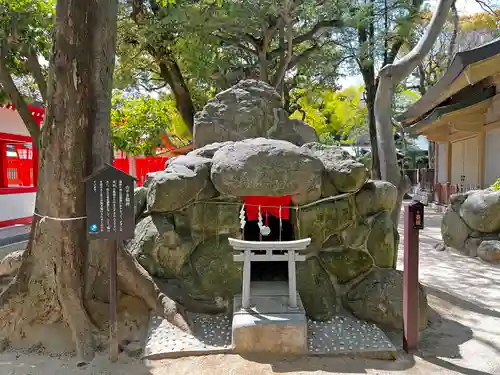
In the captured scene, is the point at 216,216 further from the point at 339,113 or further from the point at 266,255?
the point at 339,113

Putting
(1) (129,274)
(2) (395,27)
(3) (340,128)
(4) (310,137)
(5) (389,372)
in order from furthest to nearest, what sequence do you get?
(3) (340,128)
(2) (395,27)
(4) (310,137)
(1) (129,274)
(5) (389,372)

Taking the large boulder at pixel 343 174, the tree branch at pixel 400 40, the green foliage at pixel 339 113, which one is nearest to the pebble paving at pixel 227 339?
the large boulder at pixel 343 174

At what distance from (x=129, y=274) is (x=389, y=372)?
2.99 meters

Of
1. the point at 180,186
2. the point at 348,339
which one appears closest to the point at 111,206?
the point at 180,186

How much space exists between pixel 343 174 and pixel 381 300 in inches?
63.0

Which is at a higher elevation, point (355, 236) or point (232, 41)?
point (232, 41)

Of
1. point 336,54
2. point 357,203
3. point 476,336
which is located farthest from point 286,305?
point 336,54

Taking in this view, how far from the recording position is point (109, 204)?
402 cm

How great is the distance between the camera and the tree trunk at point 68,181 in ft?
14.7

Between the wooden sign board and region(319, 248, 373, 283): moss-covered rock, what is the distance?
2.61 meters

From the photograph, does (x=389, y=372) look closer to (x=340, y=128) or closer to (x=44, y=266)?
(x=44, y=266)

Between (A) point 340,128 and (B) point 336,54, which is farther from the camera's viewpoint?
(A) point 340,128

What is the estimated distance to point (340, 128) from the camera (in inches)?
1172

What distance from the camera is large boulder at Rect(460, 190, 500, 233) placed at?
8.82 metres
